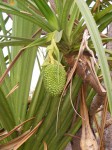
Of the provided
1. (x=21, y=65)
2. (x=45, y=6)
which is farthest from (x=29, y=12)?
(x=21, y=65)

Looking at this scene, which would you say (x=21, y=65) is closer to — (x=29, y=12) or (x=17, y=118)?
(x=17, y=118)

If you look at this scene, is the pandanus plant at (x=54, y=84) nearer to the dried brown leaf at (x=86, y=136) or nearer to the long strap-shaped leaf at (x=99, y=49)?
the dried brown leaf at (x=86, y=136)

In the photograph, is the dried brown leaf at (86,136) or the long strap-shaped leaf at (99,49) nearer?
the long strap-shaped leaf at (99,49)

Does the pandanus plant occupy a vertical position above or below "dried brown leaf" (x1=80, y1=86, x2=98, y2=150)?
above

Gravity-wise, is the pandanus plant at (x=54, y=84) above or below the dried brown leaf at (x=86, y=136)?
above

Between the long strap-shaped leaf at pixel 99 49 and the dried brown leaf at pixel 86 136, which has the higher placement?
the long strap-shaped leaf at pixel 99 49

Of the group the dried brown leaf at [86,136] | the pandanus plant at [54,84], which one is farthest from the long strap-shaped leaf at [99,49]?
the dried brown leaf at [86,136]

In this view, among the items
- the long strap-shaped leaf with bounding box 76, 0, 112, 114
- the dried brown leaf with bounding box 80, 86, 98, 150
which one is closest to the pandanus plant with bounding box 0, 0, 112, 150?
the dried brown leaf with bounding box 80, 86, 98, 150

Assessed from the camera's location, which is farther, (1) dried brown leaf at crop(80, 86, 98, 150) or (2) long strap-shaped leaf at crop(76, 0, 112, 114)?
(1) dried brown leaf at crop(80, 86, 98, 150)

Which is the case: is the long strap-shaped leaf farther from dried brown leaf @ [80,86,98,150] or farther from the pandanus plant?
dried brown leaf @ [80,86,98,150]

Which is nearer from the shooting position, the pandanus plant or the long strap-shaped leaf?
the long strap-shaped leaf
